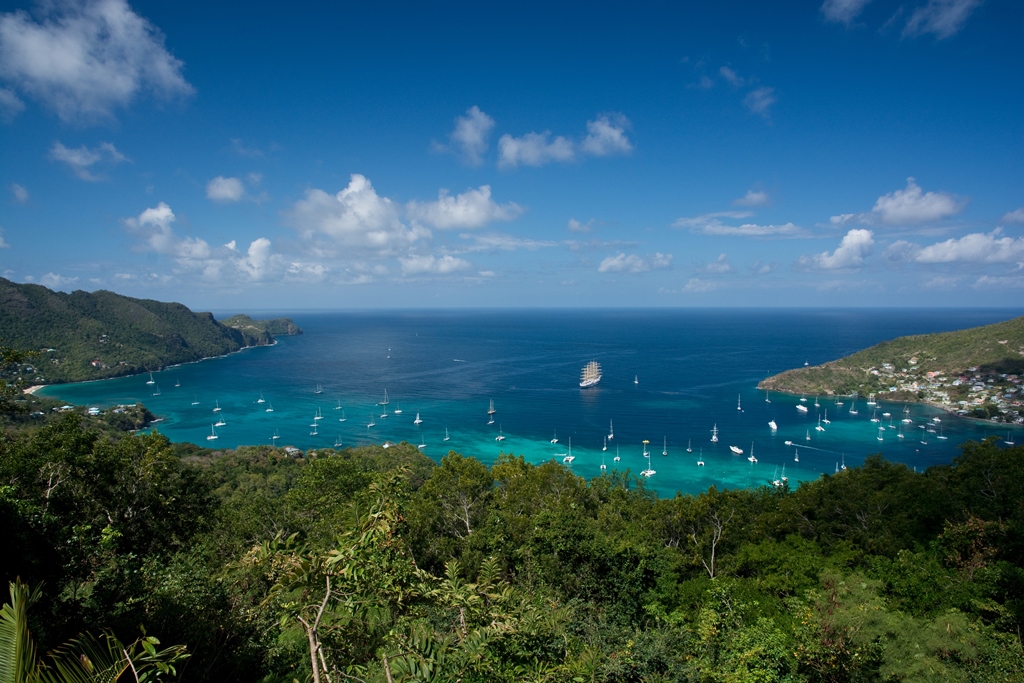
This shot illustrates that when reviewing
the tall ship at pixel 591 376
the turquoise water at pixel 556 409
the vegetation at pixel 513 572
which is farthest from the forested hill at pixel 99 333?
the vegetation at pixel 513 572

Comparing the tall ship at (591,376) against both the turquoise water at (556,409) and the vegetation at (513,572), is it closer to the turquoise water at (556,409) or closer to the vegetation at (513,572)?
the turquoise water at (556,409)

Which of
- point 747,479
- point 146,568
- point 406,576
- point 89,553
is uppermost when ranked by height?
point 406,576

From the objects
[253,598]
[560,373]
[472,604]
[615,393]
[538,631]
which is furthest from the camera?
[560,373]

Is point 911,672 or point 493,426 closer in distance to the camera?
point 911,672

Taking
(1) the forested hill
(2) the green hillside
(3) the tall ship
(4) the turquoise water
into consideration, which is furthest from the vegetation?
(1) the forested hill

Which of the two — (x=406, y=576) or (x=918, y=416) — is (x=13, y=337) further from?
(x=918, y=416)

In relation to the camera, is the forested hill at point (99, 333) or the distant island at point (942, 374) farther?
the forested hill at point (99, 333)

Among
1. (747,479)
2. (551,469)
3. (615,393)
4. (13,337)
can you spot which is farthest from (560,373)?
(13,337)
